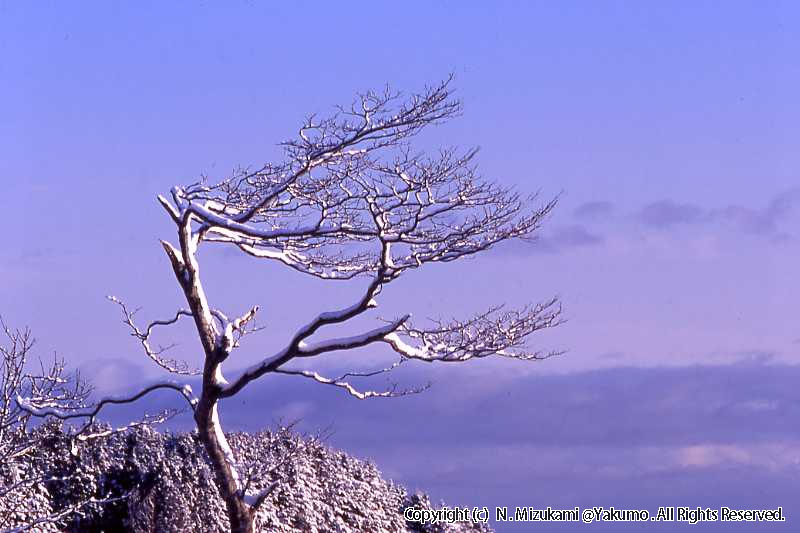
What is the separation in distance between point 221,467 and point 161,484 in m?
1.54

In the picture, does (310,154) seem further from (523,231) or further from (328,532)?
(328,532)

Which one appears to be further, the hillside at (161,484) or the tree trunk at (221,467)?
the hillside at (161,484)

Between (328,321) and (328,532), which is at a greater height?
(328,321)

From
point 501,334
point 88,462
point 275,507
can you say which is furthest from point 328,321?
point 88,462

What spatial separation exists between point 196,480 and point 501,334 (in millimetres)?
4244

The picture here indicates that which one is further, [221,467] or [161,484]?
[161,484]

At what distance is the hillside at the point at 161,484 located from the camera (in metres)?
13.7

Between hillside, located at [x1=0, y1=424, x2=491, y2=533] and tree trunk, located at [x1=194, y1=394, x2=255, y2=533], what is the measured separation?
60 centimetres

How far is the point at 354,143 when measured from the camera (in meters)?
12.7

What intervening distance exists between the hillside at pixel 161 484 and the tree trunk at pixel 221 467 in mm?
604

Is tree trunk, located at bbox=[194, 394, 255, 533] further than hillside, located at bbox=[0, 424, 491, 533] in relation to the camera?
No

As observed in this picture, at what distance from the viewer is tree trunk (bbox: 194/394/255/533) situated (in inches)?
491

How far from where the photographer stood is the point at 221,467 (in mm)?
12672

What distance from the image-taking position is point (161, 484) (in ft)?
45.4
